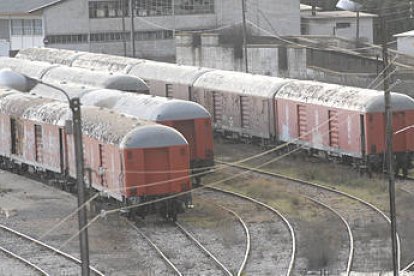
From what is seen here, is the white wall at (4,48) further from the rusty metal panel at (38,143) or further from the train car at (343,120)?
the rusty metal panel at (38,143)

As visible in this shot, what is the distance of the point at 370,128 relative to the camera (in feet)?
110

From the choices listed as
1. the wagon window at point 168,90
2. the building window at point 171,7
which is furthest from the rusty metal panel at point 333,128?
the building window at point 171,7

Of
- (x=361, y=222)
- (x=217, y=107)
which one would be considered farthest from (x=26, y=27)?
(x=361, y=222)

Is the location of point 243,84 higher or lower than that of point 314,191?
higher

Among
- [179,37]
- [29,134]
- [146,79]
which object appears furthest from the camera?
[179,37]

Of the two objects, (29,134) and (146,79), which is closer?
(29,134)

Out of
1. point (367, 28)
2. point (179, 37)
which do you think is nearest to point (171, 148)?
point (179, 37)

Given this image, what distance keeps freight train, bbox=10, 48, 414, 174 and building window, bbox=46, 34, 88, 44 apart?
909 inches

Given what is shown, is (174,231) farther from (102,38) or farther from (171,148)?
(102,38)

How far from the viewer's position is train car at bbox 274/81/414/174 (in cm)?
3359

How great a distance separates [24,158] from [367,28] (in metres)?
51.2

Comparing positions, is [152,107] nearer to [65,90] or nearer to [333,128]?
[333,128]

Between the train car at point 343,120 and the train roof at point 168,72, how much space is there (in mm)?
7040

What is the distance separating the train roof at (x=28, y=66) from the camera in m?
49.4
